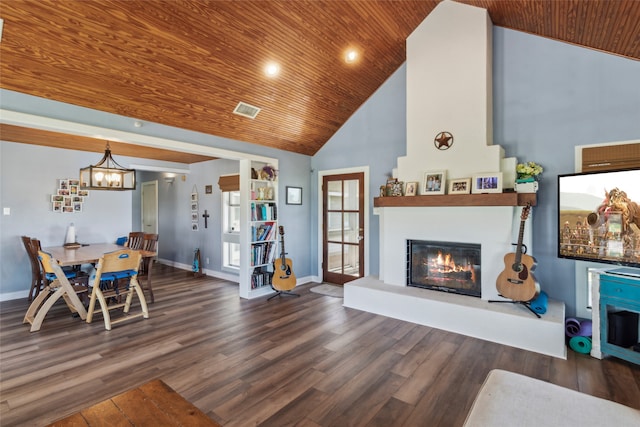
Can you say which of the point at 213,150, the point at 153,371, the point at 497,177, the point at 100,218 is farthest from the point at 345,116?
the point at 100,218

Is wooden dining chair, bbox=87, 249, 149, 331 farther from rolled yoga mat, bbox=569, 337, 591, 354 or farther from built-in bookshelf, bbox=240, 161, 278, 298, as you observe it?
rolled yoga mat, bbox=569, 337, 591, 354

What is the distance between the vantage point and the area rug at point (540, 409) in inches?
51.8

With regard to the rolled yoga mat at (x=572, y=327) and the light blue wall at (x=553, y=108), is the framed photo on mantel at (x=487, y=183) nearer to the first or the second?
the light blue wall at (x=553, y=108)

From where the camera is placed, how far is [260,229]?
16.5 feet

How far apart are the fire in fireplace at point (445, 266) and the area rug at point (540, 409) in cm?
225

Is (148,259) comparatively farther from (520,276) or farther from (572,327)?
(572,327)

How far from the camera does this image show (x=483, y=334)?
323 centimetres

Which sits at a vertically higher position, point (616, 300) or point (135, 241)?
point (135, 241)

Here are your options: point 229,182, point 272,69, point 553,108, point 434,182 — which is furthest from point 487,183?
point 229,182

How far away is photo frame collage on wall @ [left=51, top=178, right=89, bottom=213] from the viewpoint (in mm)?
5359

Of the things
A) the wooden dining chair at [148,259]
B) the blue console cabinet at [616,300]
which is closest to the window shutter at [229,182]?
the wooden dining chair at [148,259]

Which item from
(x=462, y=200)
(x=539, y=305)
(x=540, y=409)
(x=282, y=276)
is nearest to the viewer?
(x=540, y=409)

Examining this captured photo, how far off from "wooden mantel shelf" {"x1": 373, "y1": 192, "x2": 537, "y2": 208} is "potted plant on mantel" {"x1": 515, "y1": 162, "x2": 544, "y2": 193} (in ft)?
0.33

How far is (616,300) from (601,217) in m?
0.72
